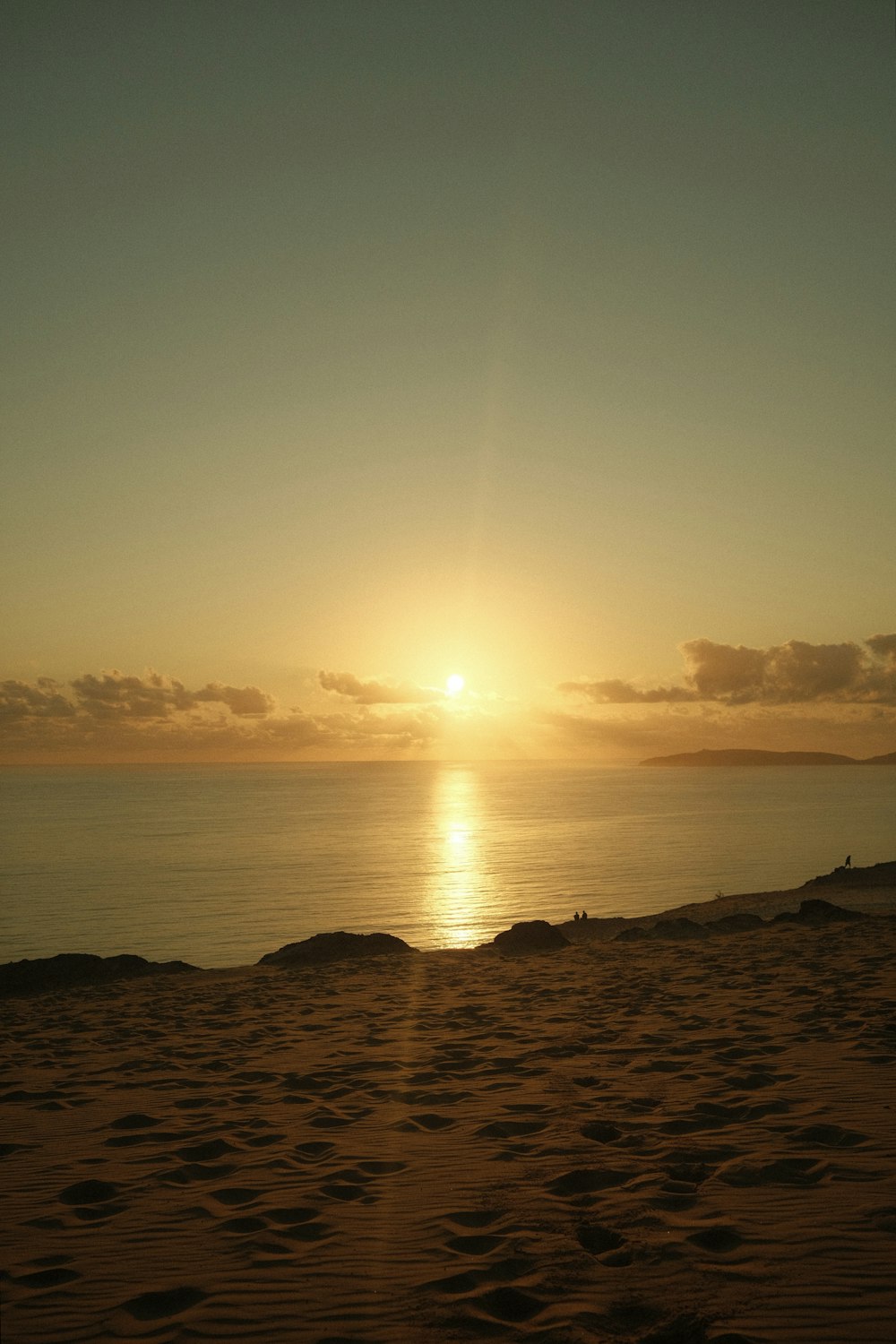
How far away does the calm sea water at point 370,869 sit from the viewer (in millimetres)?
33844

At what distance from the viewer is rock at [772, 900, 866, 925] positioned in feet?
59.3

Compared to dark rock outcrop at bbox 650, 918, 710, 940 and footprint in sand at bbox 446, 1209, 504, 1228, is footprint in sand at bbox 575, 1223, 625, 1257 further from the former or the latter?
dark rock outcrop at bbox 650, 918, 710, 940

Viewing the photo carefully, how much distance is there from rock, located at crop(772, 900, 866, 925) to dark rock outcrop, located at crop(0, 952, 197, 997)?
12295 mm

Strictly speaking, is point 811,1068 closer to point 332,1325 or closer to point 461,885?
point 332,1325

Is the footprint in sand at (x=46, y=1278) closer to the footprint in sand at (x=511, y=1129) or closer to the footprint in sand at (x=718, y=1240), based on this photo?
the footprint in sand at (x=511, y=1129)

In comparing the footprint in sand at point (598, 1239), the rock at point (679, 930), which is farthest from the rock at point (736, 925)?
the footprint in sand at point (598, 1239)

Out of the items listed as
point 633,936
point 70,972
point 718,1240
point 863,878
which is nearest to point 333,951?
point 70,972

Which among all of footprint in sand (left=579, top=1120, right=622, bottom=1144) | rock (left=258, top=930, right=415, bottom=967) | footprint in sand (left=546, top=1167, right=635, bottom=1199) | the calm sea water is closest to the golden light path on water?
the calm sea water

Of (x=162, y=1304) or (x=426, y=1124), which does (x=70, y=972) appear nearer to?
(x=426, y=1124)

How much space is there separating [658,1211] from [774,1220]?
0.62 meters

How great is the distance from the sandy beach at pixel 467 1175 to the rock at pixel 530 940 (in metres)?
7.24

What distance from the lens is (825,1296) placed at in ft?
13.8

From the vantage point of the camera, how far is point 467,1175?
5.84m

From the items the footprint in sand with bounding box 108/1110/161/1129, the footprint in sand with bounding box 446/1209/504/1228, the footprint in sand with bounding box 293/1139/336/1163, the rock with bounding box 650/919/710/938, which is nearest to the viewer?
the footprint in sand with bounding box 446/1209/504/1228
